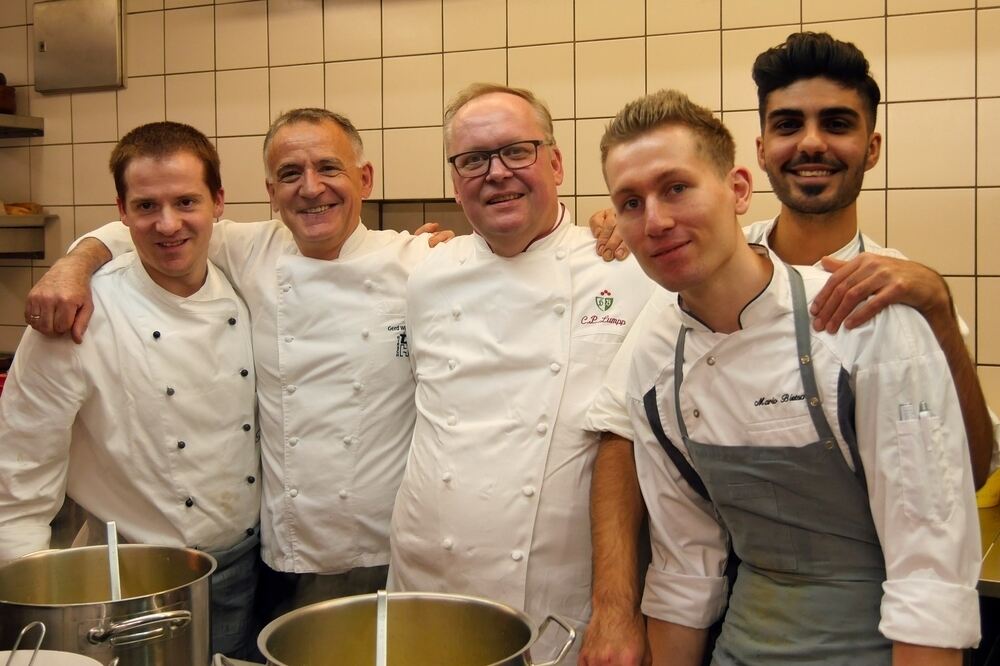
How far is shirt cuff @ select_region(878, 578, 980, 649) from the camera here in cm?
107

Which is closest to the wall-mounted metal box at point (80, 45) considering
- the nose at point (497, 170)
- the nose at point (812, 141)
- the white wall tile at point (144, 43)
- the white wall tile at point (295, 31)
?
the white wall tile at point (144, 43)

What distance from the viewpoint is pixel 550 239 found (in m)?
1.68

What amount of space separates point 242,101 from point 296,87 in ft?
0.67

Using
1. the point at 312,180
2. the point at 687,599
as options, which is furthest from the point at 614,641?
the point at 312,180

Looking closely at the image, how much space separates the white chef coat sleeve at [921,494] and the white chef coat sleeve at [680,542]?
11.6 inches

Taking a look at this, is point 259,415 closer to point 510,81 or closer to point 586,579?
point 586,579

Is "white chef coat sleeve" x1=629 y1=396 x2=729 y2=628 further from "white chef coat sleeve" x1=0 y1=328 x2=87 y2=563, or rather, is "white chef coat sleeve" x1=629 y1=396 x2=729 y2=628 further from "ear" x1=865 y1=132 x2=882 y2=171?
"white chef coat sleeve" x1=0 y1=328 x2=87 y2=563

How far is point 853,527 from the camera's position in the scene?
118cm

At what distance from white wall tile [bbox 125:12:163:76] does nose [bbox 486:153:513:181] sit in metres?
2.02

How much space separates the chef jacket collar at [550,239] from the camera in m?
1.68

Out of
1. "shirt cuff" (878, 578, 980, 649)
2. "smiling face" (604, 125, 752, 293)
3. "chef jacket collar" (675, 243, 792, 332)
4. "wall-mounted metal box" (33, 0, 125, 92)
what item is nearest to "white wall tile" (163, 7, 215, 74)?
"wall-mounted metal box" (33, 0, 125, 92)

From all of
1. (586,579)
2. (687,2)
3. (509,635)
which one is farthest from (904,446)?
(687,2)

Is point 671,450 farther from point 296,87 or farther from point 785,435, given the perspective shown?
point 296,87

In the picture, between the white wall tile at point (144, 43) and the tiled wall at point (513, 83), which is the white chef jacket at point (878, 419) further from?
the white wall tile at point (144, 43)
